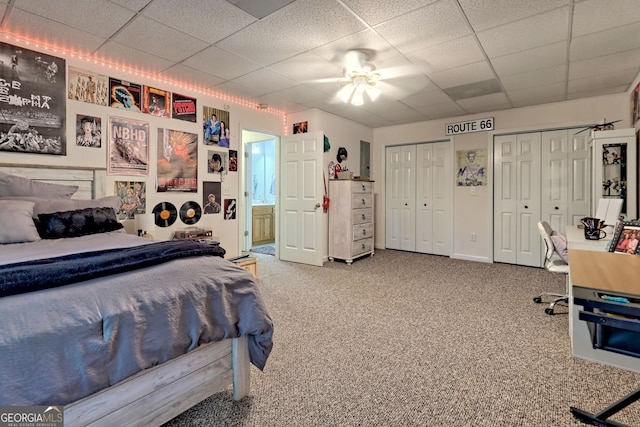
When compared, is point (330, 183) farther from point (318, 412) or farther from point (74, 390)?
point (74, 390)

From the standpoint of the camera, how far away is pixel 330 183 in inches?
205

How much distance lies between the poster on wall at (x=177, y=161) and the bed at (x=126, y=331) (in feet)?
6.05

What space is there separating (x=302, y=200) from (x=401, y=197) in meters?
2.17

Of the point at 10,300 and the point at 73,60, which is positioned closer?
the point at 10,300

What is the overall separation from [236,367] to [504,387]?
1.53 m

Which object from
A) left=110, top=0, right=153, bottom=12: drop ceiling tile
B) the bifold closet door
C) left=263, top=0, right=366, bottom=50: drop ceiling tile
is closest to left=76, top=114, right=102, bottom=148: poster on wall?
left=110, top=0, right=153, bottom=12: drop ceiling tile

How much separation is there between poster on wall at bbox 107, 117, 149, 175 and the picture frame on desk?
14.2ft

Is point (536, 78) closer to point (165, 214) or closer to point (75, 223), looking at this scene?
point (165, 214)

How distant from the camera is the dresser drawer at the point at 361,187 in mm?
5056

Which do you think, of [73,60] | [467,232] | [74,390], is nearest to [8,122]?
[73,60]

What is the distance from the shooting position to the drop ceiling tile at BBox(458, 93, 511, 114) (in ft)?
14.2

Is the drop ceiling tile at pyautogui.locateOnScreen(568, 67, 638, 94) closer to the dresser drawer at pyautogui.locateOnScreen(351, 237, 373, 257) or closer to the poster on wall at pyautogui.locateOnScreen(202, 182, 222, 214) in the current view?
the dresser drawer at pyautogui.locateOnScreen(351, 237, 373, 257)

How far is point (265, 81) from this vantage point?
378 cm

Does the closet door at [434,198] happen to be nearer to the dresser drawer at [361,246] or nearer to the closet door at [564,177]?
the dresser drawer at [361,246]
